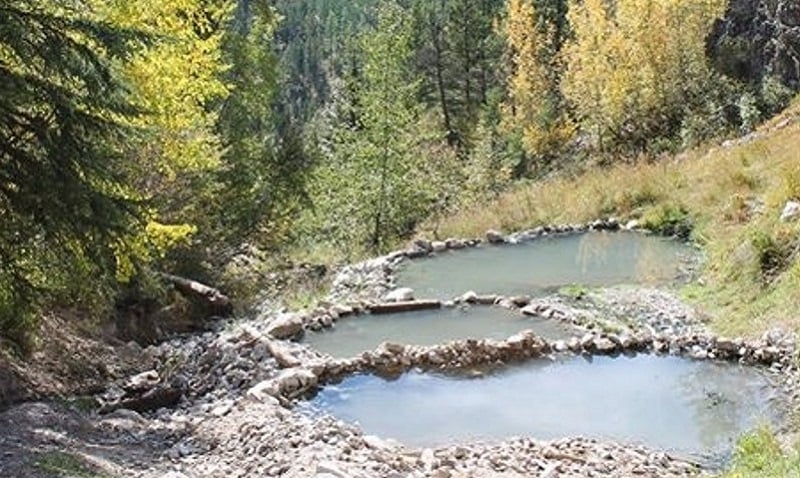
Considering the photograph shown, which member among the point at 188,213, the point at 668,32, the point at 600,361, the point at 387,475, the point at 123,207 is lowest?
the point at 387,475

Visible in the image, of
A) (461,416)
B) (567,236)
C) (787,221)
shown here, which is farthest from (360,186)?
(461,416)

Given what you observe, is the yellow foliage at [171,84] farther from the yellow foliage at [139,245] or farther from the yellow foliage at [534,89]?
the yellow foliage at [534,89]

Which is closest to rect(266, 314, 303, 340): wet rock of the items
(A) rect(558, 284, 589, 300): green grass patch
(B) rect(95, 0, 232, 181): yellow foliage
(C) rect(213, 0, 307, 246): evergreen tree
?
(B) rect(95, 0, 232, 181): yellow foliage

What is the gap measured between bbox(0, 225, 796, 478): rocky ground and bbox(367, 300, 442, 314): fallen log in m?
0.14

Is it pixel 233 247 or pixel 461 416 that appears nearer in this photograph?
pixel 461 416

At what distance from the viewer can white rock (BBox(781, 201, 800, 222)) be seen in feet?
45.4

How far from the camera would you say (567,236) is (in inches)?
807

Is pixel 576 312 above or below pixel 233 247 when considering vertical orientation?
below

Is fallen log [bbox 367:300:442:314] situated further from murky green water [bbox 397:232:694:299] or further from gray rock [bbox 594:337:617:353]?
gray rock [bbox 594:337:617:353]

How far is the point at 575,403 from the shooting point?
34.0 ft

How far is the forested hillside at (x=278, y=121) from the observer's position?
8508 mm

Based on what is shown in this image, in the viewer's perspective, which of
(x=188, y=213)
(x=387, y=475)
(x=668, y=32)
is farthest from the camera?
(x=668, y=32)

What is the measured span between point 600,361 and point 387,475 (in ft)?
16.4

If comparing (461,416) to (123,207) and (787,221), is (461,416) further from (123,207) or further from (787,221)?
(787,221)
